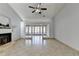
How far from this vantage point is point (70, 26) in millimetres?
4992

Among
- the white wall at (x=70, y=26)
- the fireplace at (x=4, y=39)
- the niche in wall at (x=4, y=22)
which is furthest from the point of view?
the white wall at (x=70, y=26)

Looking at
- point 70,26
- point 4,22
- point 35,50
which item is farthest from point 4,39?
point 70,26

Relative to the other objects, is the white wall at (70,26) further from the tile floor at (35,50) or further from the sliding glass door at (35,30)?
the sliding glass door at (35,30)

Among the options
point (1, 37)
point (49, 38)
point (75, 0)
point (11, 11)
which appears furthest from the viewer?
point (49, 38)

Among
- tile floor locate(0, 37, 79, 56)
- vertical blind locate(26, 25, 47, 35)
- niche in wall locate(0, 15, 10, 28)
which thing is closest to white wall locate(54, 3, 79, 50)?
tile floor locate(0, 37, 79, 56)

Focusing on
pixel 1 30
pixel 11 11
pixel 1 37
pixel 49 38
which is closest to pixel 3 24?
pixel 1 30

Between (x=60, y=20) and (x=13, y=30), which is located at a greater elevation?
(x=60, y=20)

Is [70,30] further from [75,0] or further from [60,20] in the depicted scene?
[75,0]

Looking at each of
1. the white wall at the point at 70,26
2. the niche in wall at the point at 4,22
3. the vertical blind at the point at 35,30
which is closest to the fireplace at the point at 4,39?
the niche in wall at the point at 4,22

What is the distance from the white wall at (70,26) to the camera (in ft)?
14.6

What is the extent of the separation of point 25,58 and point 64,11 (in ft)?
15.5

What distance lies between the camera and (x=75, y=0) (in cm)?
90

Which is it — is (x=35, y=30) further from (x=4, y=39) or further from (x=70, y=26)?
(x=70, y=26)

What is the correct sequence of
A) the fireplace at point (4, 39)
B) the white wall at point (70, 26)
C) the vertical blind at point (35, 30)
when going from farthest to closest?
the white wall at point (70, 26) < the fireplace at point (4, 39) < the vertical blind at point (35, 30)
